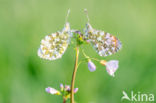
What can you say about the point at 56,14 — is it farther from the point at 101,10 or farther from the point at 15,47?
the point at 15,47

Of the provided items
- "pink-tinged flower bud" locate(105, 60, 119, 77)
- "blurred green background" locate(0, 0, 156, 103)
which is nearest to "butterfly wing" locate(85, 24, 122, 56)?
"pink-tinged flower bud" locate(105, 60, 119, 77)

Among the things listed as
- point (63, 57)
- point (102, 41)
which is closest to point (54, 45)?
point (102, 41)

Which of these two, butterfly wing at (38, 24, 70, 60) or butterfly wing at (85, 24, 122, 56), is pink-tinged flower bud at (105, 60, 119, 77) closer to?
butterfly wing at (85, 24, 122, 56)

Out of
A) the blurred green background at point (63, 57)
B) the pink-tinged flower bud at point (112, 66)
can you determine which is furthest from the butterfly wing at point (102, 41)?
the blurred green background at point (63, 57)

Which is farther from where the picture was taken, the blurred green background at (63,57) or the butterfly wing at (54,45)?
the blurred green background at (63,57)

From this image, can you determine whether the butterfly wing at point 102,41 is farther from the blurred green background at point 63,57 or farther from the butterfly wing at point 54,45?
the blurred green background at point 63,57

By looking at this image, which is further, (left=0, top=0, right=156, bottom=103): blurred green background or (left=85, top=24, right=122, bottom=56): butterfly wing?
(left=0, top=0, right=156, bottom=103): blurred green background
